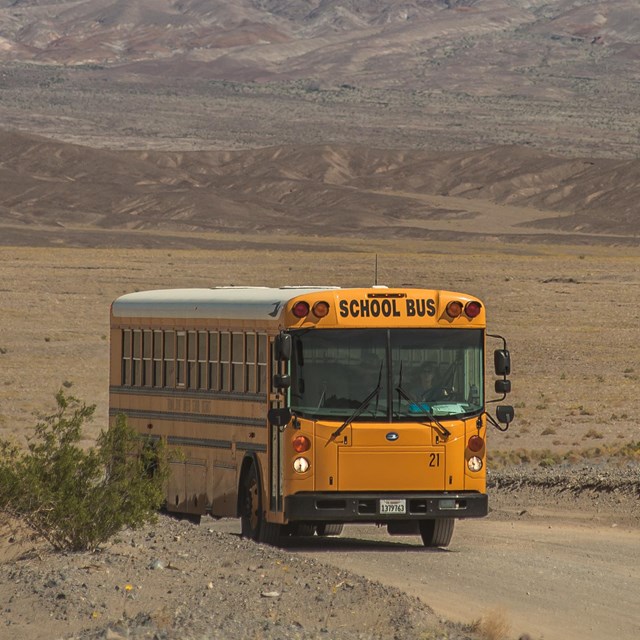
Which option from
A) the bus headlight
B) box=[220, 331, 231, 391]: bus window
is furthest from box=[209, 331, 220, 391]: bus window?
the bus headlight

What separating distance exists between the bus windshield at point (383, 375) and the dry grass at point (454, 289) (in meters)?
10.4

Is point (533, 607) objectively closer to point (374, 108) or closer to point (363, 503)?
point (363, 503)

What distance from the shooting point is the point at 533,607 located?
11.6m

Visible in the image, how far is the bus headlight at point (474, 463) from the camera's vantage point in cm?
1406

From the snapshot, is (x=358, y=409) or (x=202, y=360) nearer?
(x=358, y=409)

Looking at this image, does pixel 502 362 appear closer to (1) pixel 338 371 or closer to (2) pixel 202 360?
(1) pixel 338 371

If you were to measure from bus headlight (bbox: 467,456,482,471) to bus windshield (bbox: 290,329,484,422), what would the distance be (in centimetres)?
39

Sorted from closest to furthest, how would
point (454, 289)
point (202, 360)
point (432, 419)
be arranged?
point (432, 419) → point (202, 360) → point (454, 289)

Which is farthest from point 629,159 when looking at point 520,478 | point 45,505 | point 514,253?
point 45,505

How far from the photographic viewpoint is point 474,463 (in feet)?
46.2

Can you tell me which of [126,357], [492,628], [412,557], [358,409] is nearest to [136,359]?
[126,357]

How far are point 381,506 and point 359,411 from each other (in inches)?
32.2

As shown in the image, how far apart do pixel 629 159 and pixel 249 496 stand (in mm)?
138182

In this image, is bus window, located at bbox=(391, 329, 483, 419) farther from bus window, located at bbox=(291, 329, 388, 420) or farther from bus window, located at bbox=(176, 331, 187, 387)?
bus window, located at bbox=(176, 331, 187, 387)
